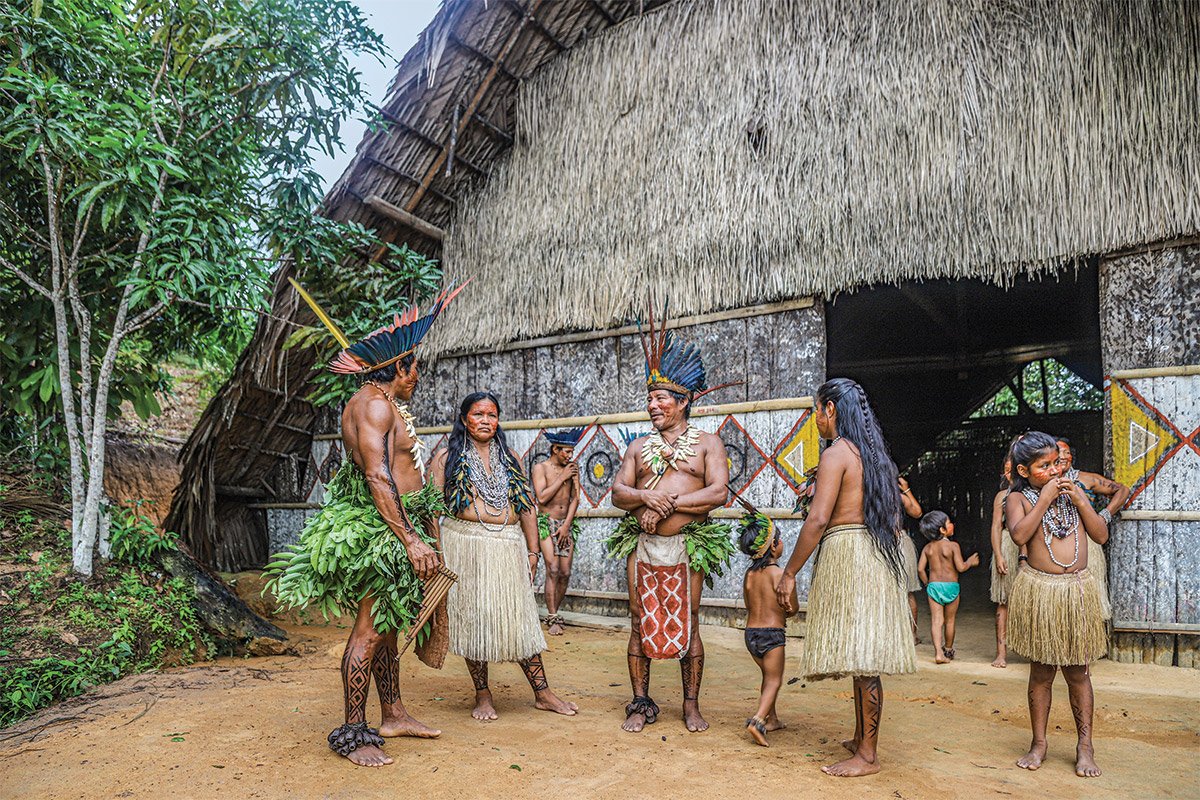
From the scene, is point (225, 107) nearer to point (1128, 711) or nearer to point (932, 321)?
point (1128, 711)

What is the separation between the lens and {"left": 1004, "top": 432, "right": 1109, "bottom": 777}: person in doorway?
3.28m

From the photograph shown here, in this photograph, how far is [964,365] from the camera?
1022 cm

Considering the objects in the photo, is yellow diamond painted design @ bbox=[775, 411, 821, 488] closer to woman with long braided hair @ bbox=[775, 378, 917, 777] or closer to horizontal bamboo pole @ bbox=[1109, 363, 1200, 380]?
horizontal bamboo pole @ bbox=[1109, 363, 1200, 380]

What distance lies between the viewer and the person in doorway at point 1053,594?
3.28 meters

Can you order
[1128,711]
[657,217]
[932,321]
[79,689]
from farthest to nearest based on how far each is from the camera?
1. [932,321]
2. [657,217]
3. [79,689]
4. [1128,711]

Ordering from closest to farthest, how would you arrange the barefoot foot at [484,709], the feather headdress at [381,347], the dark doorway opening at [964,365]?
the feather headdress at [381,347], the barefoot foot at [484,709], the dark doorway opening at [964,365]

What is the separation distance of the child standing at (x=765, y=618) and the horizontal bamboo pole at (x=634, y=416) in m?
2.58

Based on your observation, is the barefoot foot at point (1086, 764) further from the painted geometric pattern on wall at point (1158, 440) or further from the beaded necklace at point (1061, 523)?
the painted geometric pattern on wall at point (1158, 440)

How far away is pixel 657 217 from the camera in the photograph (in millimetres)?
7258

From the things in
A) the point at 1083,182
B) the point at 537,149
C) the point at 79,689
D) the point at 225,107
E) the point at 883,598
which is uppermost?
the point at 537,149

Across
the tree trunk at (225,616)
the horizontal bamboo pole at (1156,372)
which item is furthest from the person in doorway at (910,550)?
the tree trunk at (225,616)

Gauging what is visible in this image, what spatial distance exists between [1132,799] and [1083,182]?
4.16 metres

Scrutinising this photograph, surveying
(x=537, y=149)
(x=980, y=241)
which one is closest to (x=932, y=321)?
(x=980, y=241)

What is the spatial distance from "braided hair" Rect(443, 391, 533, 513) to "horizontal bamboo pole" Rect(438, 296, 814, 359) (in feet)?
10.3
